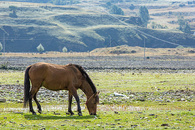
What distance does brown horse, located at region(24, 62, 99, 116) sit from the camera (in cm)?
1691

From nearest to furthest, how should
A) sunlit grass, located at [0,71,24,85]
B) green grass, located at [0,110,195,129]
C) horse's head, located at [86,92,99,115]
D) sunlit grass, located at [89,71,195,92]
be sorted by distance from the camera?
green grass, located at [0,110,195,129], horse's head, located at [86,92,99,115], sunlit grass, located at [89,71,195,92], sunlit grass, located at [0,71,24,85]

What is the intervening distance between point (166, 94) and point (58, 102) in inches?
305

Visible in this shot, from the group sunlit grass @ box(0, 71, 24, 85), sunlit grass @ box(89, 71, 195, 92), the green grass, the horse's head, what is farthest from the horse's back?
sunlit grass @ box(0, 71, 24, 85)

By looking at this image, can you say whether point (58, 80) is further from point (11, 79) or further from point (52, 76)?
point (11, 79)

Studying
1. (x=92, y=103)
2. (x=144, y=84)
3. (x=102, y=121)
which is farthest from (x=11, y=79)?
(x=102, y=121)

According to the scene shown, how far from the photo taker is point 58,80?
56.1 ft

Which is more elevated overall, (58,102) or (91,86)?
(91,86)

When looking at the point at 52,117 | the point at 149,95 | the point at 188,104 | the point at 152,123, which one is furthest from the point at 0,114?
the point at 149,95

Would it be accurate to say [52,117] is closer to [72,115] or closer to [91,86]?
[72,115]

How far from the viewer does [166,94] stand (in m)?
26.7

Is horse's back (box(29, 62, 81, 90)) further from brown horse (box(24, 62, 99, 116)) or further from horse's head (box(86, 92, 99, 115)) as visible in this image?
horse's head (box(86, 92, 99, 115))

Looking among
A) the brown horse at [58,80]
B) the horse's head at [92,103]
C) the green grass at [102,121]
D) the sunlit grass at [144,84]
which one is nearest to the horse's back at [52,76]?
the brown horse at [58,80]

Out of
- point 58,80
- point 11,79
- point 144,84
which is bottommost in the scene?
point 11,79

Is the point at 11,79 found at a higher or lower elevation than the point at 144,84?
lower
